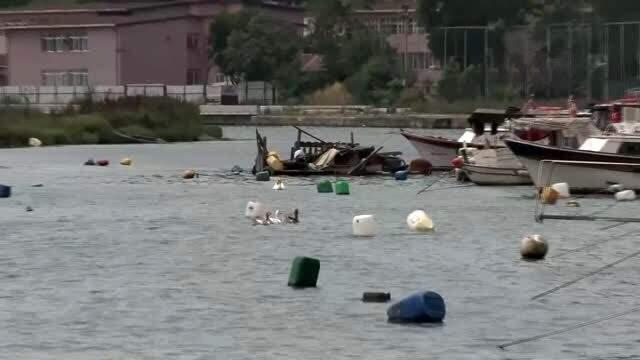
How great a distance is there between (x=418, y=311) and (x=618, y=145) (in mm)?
23886

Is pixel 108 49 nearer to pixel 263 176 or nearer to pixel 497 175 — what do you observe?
pixel 263 176

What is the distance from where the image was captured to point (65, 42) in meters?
137

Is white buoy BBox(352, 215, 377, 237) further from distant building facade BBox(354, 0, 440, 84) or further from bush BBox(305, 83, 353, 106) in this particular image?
distant building facade BBox(354, 0, 440, 84)

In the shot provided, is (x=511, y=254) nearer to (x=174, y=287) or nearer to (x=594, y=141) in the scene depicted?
(x=174, y=287)

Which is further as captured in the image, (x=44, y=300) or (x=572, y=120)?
(x=572, y=120)

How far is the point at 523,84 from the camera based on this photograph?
111 meters

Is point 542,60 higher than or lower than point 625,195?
higher

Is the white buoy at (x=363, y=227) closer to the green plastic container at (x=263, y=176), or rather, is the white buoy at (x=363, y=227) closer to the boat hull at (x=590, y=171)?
the boat hull at (x=590, y=171)

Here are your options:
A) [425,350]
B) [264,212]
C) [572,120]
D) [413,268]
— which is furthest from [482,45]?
[425,350]

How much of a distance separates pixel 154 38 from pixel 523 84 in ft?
132

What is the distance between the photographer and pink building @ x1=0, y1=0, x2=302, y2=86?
135500mm

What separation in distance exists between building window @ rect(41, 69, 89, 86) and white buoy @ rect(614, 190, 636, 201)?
96.1m

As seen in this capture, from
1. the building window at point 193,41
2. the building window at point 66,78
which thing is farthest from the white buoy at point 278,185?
the building window at point 193,41

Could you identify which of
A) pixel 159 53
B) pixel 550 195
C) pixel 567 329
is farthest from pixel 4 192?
pixel 159 53
